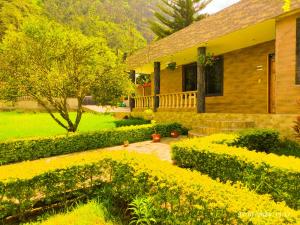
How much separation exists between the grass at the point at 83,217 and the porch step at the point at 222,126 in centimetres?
696

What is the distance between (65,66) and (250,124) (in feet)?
27.1

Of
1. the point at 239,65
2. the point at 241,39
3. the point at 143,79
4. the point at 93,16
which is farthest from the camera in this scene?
the point at 93,16

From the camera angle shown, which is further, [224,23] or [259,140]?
[224,23]

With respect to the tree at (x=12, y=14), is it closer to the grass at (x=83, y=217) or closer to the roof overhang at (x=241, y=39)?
the roof overhang at (x=241, y=39)

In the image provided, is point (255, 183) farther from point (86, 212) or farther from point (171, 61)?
point (171, 61)

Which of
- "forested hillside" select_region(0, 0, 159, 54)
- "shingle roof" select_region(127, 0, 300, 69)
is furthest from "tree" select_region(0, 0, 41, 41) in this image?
"shingle roof" select_region(127, 0, 300, 69)

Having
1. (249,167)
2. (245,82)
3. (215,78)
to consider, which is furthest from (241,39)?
(249,167)

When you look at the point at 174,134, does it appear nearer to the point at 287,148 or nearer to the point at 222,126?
the point at 222,126

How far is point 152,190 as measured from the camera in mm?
4816

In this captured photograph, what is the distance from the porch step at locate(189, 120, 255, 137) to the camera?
11.0 meters

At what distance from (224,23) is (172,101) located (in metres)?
Result: 5.77

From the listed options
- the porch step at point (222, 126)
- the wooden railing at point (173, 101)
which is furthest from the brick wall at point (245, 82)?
the porch step at point (222, 126)

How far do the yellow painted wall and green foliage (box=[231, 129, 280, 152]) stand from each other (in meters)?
1.28

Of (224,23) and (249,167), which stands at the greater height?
(224,23)
